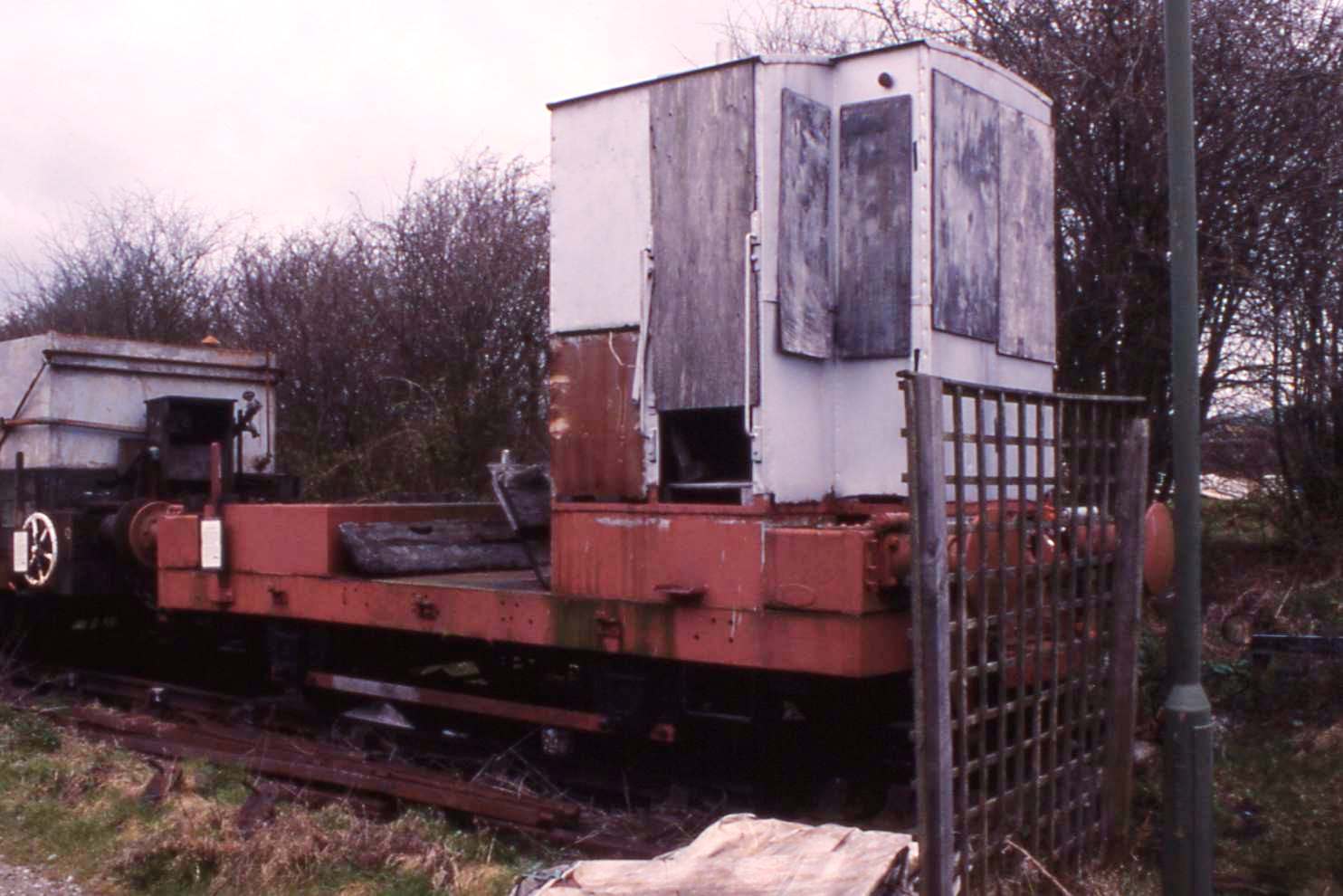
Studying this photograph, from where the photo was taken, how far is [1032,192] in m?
6.69

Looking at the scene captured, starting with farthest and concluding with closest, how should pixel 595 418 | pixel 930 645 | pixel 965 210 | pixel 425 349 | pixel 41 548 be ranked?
pixel 425 349
pixel 41 548
pixel 595 418
pixel 965 210
pixel 930 645

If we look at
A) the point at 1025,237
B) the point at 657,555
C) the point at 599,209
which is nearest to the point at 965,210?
the point at 1025,237

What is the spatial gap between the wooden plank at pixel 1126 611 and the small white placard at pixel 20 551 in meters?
7.66

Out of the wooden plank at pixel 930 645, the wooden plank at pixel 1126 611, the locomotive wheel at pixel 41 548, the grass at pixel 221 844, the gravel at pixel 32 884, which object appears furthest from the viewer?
the locomotive wheel at pixel 41 548

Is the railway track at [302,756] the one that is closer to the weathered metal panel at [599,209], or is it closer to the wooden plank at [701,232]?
the wooden plank at [701,232]

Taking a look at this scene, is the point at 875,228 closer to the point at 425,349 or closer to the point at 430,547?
the point at 430,547

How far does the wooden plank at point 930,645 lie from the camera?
13.7 ft

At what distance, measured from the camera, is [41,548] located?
9.59 m

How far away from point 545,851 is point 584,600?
111 cm

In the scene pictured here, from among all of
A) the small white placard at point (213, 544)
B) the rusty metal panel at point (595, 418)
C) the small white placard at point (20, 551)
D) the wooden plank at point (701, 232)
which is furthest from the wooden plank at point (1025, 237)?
the small white placard at point (20, 551)

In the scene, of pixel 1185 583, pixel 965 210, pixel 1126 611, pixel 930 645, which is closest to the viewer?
pixel 930 645

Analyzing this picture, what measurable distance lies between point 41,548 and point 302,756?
147 inches

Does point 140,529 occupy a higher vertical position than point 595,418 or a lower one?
lower

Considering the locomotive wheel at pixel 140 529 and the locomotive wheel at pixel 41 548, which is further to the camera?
the locomotive wheel at pixel 41 548
